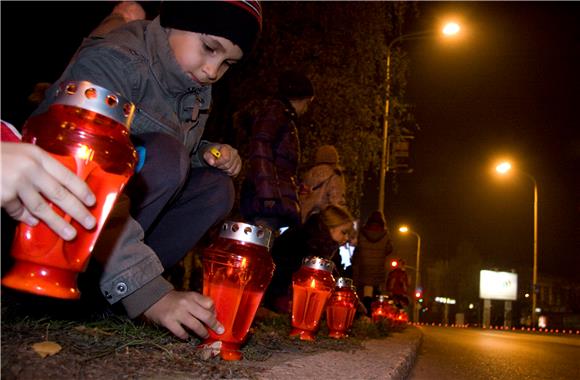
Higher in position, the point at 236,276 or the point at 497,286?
the point at 497,286

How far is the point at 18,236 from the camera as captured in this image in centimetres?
107

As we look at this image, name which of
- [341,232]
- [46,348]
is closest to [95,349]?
[46,348]

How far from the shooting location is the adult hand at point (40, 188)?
950 millimetres

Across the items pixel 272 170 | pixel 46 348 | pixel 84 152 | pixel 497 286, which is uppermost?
pixel 497 286

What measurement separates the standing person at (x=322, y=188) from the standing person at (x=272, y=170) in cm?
139

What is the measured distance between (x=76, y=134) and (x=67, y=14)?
4.97 m

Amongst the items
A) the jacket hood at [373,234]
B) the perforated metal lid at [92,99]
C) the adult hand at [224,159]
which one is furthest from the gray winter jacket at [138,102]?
the jacket hood at [373,234]

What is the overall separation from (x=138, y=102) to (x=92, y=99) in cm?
98

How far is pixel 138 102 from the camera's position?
205 centimetres

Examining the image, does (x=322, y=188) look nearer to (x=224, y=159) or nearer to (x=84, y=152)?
(x=224, y=159)

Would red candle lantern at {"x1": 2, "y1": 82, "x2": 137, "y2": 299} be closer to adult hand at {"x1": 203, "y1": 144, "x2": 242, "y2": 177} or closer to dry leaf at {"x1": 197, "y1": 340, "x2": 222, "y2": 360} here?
dry leaf at {"x1": 197, "y1": 340, "x2": 222, "y2": 360}

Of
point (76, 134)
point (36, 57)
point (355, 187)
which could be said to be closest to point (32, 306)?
point (76, 134)

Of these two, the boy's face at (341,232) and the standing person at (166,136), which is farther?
the boy's face at (341,232)

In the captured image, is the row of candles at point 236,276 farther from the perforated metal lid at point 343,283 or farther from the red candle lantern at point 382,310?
the red candle lantern at point 382,310
